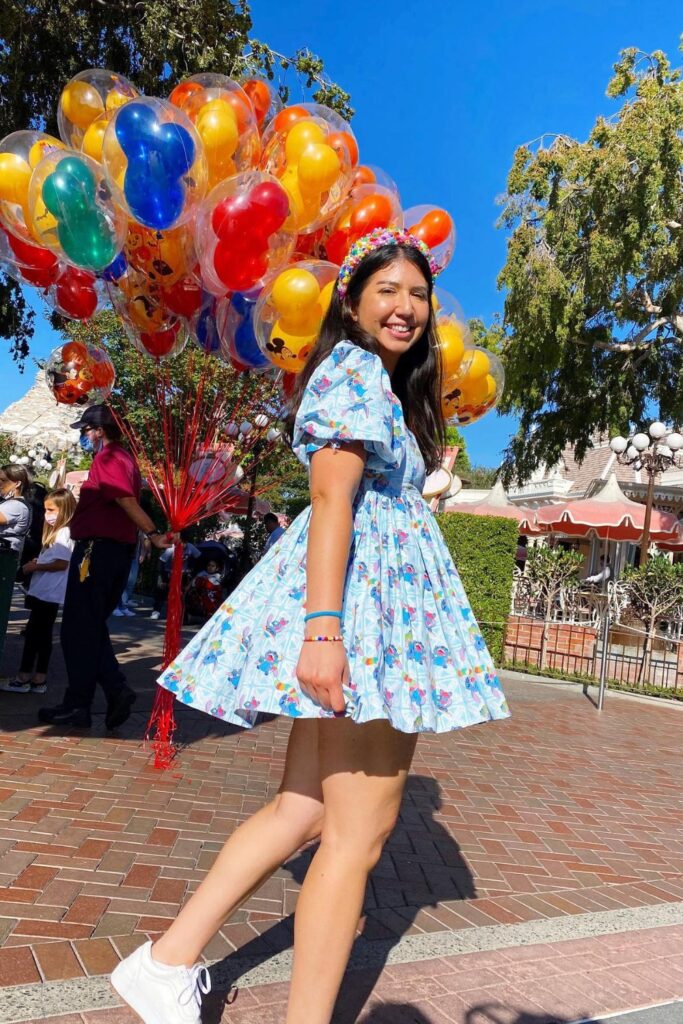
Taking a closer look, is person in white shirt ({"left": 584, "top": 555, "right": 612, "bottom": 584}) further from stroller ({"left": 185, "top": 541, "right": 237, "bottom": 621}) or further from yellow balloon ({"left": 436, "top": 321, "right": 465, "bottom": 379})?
yellow balloon ({"left": 436, "top": 321, "right": 465, "bottom": 379})

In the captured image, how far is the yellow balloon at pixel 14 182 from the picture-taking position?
151 inches

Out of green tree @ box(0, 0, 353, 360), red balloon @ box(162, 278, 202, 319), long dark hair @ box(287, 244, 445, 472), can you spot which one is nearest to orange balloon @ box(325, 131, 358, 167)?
red balloon @ box(162, 278, 202, 319)

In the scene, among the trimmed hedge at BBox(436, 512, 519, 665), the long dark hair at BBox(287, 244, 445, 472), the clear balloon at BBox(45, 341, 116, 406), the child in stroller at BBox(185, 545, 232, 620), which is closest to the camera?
the long dark hair at BBox(287, 244, 445, 472)

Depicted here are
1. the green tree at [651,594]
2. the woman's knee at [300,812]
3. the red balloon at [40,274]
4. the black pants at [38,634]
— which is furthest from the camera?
the green tree at [651,594]

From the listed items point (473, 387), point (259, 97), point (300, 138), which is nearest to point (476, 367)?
point (473, 387)

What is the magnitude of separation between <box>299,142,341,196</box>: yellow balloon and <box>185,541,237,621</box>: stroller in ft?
29.4

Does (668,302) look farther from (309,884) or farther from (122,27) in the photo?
(309,884)

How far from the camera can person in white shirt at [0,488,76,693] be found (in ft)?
17.7

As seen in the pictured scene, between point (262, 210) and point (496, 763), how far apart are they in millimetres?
3873

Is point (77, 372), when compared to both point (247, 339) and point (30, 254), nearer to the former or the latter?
point (30, 254)

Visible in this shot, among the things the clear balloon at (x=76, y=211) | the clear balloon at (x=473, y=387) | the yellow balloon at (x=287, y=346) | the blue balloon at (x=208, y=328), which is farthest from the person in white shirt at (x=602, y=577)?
the clear balloon at (x=76, y=211)

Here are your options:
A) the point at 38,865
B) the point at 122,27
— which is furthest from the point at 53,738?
the point at 122,27

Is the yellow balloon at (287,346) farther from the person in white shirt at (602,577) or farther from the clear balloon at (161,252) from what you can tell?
the person in white shirt at (602,577)

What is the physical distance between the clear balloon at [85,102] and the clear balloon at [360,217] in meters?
1.19
